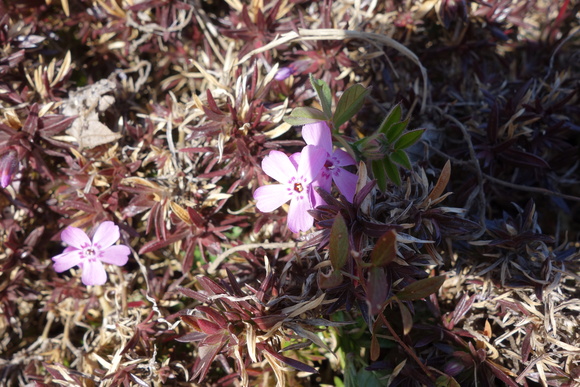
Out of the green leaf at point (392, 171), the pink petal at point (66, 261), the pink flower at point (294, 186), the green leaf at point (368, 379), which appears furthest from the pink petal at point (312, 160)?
the pink petal at point (66, 261)

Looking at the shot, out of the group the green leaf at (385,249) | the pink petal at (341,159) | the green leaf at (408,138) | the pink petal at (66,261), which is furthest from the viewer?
the pink petal at (66,261)

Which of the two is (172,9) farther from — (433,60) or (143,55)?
(433,60)

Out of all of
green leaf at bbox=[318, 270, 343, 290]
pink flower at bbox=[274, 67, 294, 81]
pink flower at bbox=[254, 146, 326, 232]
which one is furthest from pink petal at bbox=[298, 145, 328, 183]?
pink flower at bbox=[274, 67, 294, 81]

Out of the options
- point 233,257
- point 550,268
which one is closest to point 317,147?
point 233,257

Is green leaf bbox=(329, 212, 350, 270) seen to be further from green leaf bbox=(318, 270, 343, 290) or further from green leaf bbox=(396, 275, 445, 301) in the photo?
green leaf bbox=(396, 275, 445, 301)

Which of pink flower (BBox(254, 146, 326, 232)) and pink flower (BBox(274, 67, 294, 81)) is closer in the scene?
pink flower (BBox(254, 146, 326, 232))

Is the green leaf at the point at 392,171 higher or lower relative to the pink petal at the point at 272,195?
higher

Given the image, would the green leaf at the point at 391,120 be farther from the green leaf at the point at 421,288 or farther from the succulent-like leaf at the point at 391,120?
the green leaf at the point at 421,288
